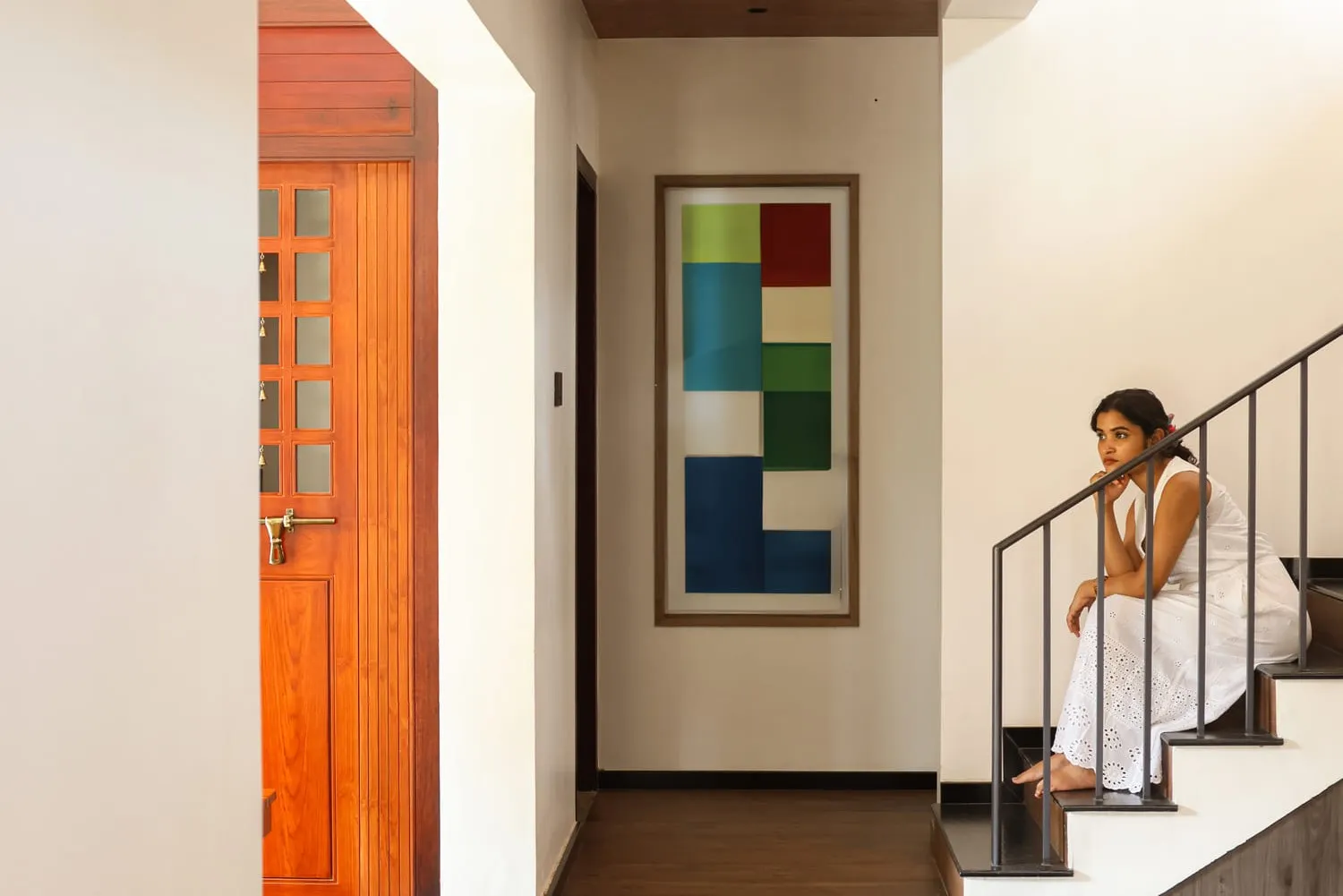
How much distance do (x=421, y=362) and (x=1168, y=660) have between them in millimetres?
2215

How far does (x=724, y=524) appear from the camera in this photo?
412 centimetres

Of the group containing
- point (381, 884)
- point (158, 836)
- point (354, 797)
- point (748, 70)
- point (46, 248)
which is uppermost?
point (748, 70)

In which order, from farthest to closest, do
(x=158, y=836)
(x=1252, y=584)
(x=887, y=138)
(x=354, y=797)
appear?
(x=887, y=138) < (x=354, y=797) < (x=1252, y=584) < (x=158, y=836)

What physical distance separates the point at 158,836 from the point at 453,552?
5.39 ft

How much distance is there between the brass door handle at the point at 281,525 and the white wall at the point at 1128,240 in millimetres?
1976

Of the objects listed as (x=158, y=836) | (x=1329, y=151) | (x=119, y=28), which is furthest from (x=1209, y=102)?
(x=158, y=836)

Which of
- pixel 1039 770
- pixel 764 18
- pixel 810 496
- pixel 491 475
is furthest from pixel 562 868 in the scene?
pixel 764 18

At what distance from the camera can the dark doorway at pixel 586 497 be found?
3951 millimetres

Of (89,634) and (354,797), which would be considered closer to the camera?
(89,634)

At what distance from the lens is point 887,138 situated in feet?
13.2

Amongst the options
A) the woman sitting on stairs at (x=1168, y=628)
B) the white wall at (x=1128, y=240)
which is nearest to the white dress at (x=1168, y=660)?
the woman sitting on stairs at (x=1168, y=628)

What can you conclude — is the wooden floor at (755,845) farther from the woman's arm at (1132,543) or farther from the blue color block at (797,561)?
the woman's arm at (1132,543)

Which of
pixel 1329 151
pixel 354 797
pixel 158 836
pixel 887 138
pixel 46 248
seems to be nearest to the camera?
pixel 46 248

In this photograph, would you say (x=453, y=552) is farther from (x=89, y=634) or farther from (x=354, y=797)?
(x=89, y=634)
